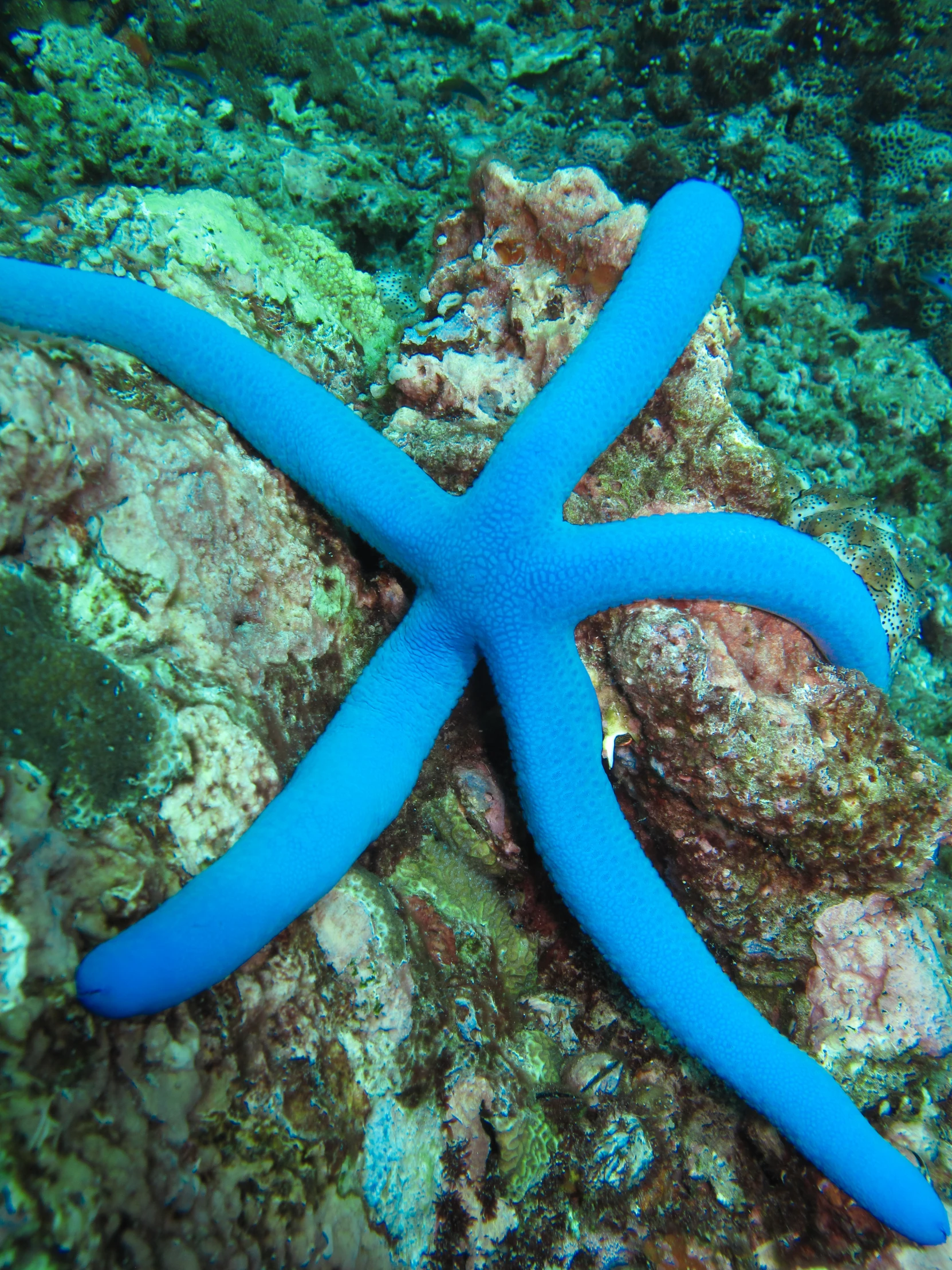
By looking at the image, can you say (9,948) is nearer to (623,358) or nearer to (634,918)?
(634,918)

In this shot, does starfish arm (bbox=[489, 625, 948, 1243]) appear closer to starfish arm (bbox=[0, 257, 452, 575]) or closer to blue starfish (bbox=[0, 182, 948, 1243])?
blue starfish (bbox=[0, 182, 948, 1243])

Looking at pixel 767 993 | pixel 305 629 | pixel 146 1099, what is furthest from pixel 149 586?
pixel 767 993

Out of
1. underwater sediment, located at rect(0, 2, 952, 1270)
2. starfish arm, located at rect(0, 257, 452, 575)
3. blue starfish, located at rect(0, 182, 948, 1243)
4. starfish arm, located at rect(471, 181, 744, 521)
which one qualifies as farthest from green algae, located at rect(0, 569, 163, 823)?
starfish arm, located at rect(471, 181, 744, 521)

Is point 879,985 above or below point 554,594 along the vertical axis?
below

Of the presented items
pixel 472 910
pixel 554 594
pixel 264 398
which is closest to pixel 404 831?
pixel 472 910

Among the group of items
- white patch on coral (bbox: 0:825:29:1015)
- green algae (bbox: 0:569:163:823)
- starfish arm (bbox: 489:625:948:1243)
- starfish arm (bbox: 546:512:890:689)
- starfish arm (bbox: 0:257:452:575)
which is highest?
starfish arm (bbox: 546:512:890:689)

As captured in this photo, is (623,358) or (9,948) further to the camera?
(623,358)

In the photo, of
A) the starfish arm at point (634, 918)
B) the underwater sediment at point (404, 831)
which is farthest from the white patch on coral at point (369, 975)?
the starfish arm at point (634, 918)

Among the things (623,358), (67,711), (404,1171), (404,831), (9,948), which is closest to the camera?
(9,948)

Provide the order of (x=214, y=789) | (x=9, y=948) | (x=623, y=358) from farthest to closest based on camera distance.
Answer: (x=623, y=358)
(x=214, y=789)
(x=9, y=948)

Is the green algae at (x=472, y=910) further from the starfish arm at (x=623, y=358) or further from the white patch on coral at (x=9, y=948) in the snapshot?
the starfish arm at (x=623, y=358)
